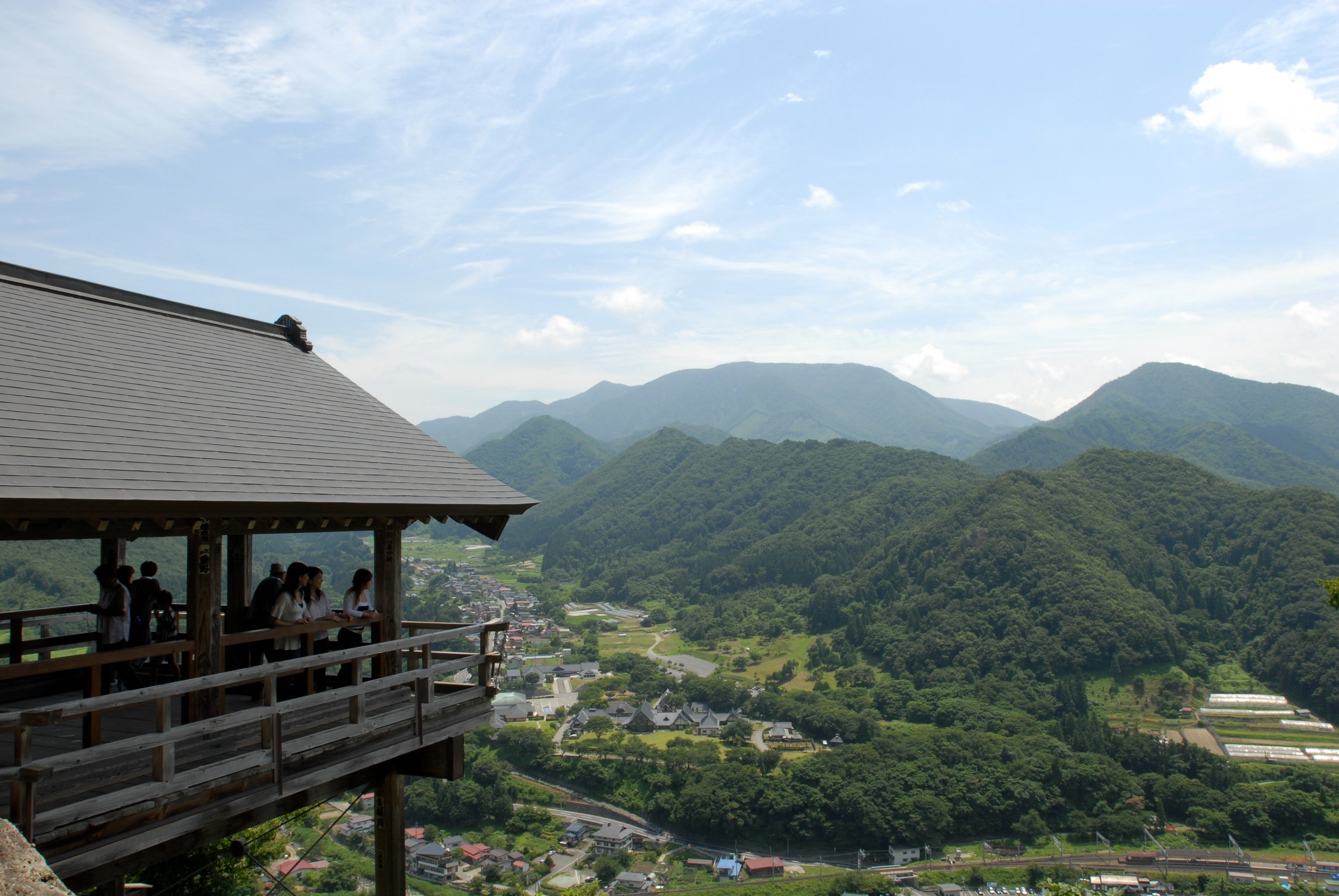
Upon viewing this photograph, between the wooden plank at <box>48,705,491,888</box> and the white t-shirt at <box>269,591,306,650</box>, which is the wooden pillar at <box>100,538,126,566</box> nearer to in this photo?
the white t-shirt at <box>269,591,306,650</box>

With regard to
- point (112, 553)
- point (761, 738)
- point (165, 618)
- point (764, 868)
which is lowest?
point (764, 868)

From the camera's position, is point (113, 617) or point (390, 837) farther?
point (390, 837)

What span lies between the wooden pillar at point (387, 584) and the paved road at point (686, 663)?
61.9 m

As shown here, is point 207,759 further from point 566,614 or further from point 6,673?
point 566,614

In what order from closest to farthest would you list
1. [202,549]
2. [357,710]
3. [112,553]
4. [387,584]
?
1. [202,549]
2. [357,710]
3. [387,584]
4. [112,553]

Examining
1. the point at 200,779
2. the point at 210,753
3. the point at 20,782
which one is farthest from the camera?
the point at 210,753

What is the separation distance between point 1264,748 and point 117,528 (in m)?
62.2

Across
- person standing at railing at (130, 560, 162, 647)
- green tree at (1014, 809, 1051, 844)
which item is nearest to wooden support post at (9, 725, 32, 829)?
person standing at railing at (130, 560, 162, 647)

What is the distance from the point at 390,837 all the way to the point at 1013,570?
7587 cm

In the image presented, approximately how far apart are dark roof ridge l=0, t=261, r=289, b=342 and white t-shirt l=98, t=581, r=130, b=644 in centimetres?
291

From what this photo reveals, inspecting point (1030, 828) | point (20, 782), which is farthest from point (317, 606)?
point (1030, 828)

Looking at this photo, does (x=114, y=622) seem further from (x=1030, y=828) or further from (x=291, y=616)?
(x=1030, y=828)

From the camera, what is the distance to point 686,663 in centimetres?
7288

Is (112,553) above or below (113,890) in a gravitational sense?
above
